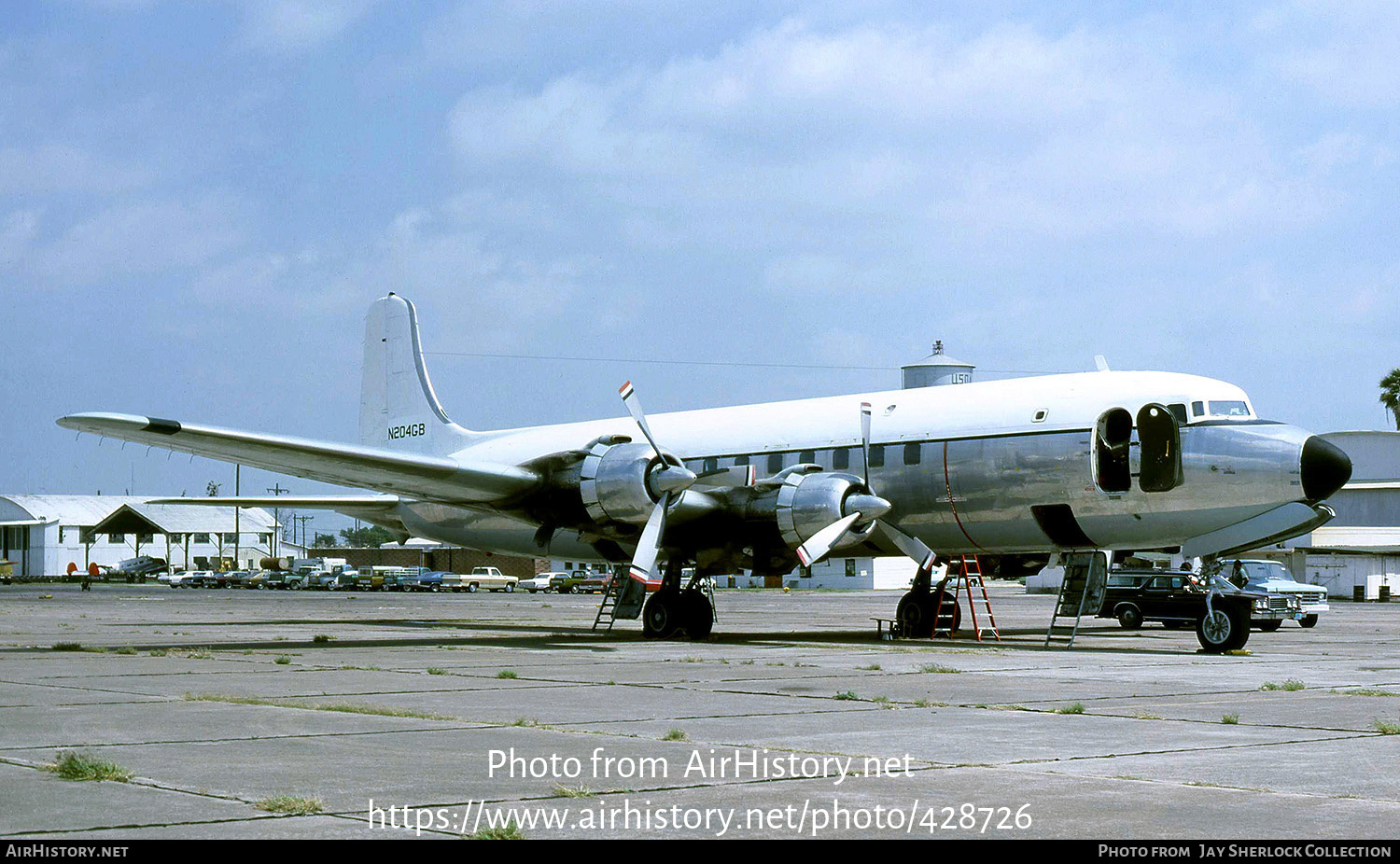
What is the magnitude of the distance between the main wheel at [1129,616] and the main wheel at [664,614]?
13163mm

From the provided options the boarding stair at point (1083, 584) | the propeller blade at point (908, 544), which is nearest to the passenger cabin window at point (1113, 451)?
the boarding stair at point (1083, 584)

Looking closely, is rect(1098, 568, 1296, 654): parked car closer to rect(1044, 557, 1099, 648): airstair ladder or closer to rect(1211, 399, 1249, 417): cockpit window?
rect(1044, 557, 1099, 648): airstair ladder

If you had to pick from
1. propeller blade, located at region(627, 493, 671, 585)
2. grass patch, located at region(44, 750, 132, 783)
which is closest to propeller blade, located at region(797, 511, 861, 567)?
propeller blade, located at region(627, 493, 671, 585)

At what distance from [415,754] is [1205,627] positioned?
14111 mm

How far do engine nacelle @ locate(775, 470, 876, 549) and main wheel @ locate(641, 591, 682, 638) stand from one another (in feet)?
7.86

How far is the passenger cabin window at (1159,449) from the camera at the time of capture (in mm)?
19766

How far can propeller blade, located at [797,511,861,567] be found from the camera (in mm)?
20812

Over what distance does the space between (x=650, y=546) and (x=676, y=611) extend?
2153mm

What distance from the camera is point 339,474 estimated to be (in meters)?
22.4

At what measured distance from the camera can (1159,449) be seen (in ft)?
65.2

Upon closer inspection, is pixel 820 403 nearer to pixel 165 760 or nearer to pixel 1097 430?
pixel 1097 430

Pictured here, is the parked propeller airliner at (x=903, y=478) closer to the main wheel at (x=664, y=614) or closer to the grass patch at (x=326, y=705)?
the main wheel at (x=664, y=614)

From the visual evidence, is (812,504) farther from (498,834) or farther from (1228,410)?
(498,834)
